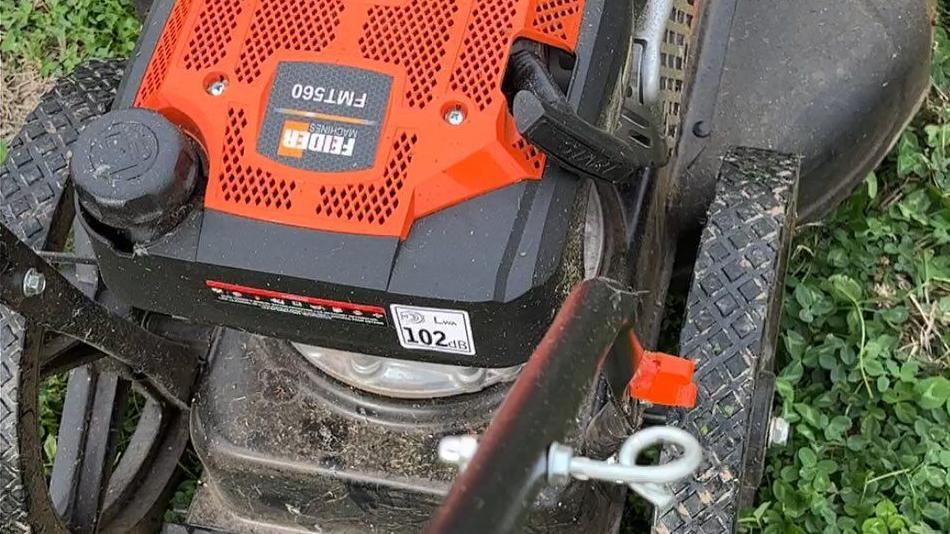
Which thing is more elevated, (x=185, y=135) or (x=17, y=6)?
(x=185, y=135)

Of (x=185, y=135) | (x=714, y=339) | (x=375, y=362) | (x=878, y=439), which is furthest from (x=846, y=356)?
(x=185, y=135)

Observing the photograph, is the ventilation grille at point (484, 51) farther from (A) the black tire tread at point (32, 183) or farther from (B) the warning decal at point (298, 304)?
(A) the black tire tread at point (32, 183)

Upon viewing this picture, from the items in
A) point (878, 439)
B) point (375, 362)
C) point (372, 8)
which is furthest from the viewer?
point (878, 439)

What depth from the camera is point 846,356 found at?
1.81 metres

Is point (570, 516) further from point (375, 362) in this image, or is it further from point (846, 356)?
point (846, 356)

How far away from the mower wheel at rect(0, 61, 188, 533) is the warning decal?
349 millimetres

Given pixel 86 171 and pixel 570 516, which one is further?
pixel 570 516

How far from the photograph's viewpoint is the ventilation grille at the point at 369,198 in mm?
1159

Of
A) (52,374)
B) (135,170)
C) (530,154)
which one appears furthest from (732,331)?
(52,374)

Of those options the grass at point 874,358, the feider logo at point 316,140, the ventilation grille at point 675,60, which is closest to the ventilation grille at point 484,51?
the feider logo at point 316,140

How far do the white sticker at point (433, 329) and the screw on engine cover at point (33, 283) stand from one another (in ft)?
1.27

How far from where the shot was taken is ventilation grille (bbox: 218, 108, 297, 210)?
117 centimetres

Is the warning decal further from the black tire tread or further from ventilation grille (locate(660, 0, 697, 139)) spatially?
ventilation grille (locate(660, 0, 697, 139))

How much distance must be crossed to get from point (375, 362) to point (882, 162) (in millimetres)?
969
